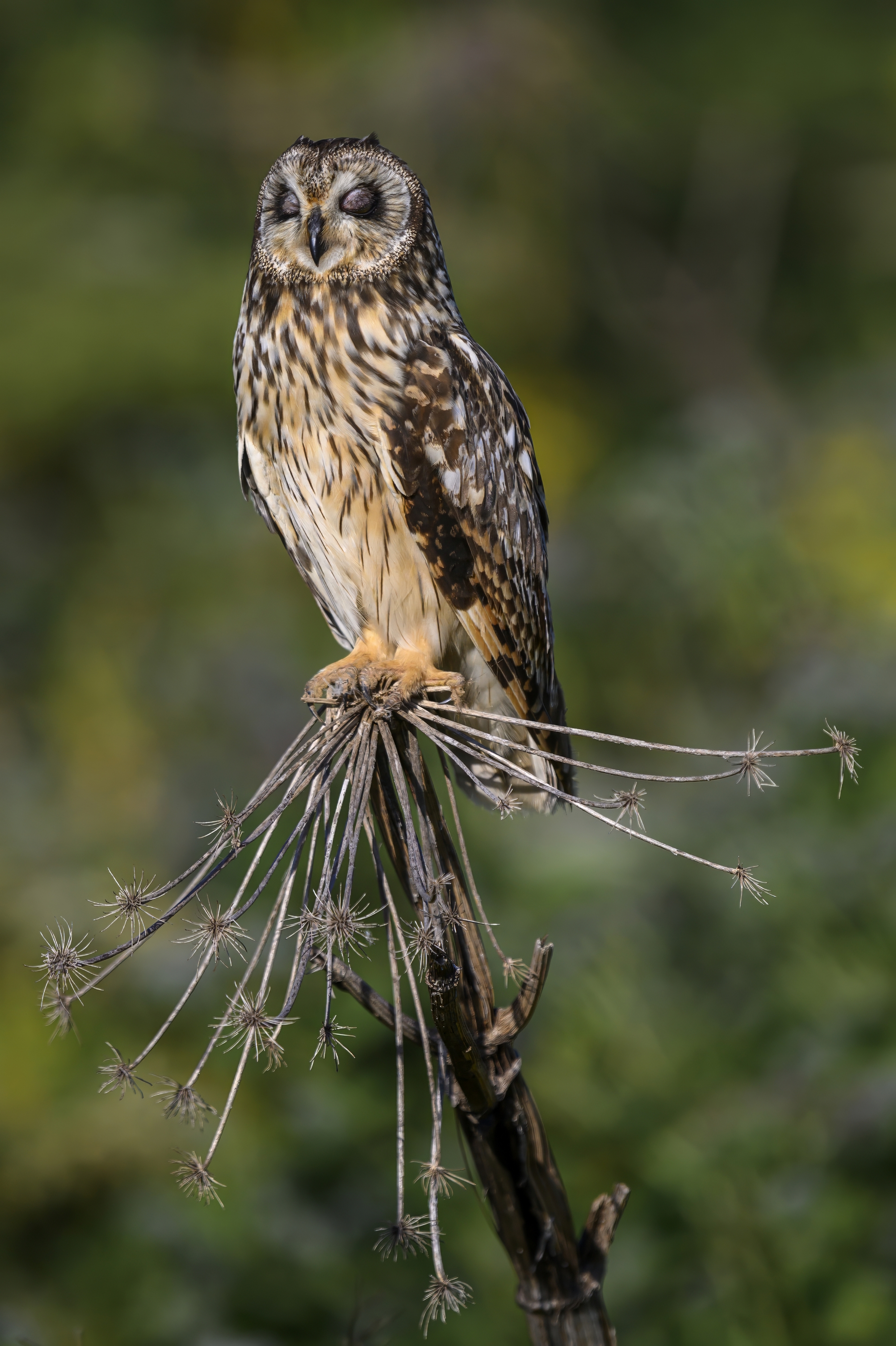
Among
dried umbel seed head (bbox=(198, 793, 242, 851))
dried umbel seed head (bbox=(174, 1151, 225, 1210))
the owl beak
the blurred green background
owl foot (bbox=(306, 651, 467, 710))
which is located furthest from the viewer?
the blurred green background

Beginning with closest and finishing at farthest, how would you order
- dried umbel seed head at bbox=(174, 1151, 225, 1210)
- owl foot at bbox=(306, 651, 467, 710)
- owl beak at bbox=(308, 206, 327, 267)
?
dried umbel seed head at bbox=(174, 1151, 225, 1210) < owl foot at bbox=(306, 651, 467, 710) < owl beak at bbox=(308, 206, 327, 267)

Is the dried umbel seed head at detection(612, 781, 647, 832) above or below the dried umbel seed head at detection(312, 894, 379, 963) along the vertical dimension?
above

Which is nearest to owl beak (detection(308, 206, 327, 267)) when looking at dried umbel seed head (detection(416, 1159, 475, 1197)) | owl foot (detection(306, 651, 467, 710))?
owl foot (detection(306, 651, 467, 710))

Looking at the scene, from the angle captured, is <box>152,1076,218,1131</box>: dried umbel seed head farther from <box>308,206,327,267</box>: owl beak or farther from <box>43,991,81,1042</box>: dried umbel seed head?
<box>308,206,327,267</box>: owl beak

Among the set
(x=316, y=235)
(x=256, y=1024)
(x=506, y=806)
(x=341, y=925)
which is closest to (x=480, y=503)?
(x=316, y=235)

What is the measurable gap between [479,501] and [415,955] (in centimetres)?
97

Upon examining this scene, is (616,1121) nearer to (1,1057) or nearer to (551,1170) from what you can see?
(551,1170)

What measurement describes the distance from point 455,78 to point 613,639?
9393 mm

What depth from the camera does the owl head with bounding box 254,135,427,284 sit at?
7.57 feet

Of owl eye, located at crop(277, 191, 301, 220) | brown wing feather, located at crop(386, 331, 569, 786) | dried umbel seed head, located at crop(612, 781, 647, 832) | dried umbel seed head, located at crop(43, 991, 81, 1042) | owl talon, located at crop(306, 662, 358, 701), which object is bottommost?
dried umbel seed head, located at crop(43, 991, 81, 1042)

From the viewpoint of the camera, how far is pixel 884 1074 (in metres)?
3.63

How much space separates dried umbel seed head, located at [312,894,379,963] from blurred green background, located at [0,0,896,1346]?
696 millimetres

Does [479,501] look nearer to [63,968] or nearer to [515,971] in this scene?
[515,971]

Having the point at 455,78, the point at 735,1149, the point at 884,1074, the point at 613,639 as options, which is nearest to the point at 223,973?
the point at 735,1149
